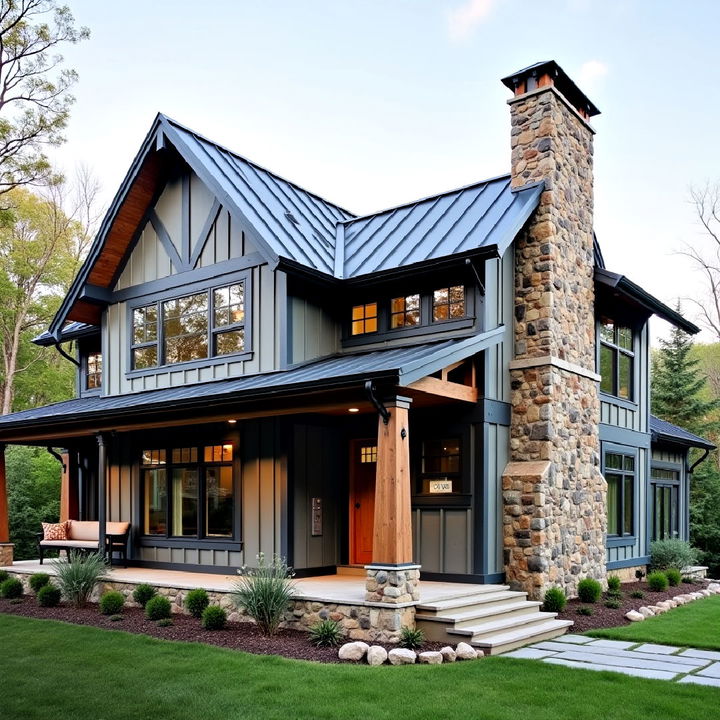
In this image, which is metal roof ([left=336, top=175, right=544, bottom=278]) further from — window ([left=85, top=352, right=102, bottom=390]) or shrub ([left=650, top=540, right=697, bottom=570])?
shrub ([left=650, top=540, right=697, bottom=570])

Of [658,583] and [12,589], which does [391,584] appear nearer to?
[658,583]

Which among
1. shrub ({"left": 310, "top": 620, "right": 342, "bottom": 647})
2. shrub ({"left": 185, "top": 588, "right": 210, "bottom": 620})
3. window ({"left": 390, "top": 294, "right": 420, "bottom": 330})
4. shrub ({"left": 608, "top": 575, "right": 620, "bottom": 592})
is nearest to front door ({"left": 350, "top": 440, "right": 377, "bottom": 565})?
window ({"left": 390, "top": 294, "right": 420, "bottom": 330})

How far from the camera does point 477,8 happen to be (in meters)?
20.2

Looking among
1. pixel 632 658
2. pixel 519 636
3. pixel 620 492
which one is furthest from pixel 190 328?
pixel 632 658

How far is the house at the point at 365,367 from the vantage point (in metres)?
11.0

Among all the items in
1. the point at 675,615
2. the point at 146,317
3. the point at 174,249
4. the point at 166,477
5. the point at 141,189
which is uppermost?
the point at 141,189

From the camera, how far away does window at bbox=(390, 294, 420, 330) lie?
1194cm

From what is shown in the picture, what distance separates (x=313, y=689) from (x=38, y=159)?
10.4m

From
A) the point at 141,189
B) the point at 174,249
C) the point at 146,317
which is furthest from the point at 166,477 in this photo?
the point at 141,189

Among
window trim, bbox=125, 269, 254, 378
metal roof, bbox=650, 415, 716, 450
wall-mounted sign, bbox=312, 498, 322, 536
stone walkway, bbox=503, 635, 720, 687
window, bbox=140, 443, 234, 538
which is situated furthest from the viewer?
metal roof, bbox=650, 415, 716, 450

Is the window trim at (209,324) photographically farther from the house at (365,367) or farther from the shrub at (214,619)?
the shrub at (214,619)

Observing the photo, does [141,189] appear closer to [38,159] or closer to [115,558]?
[38,159]

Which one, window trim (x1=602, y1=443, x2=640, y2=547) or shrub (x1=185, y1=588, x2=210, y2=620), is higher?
window trim (x1=602, y1=443, x2=640, y2=547)

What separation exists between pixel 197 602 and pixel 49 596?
8.95ft
